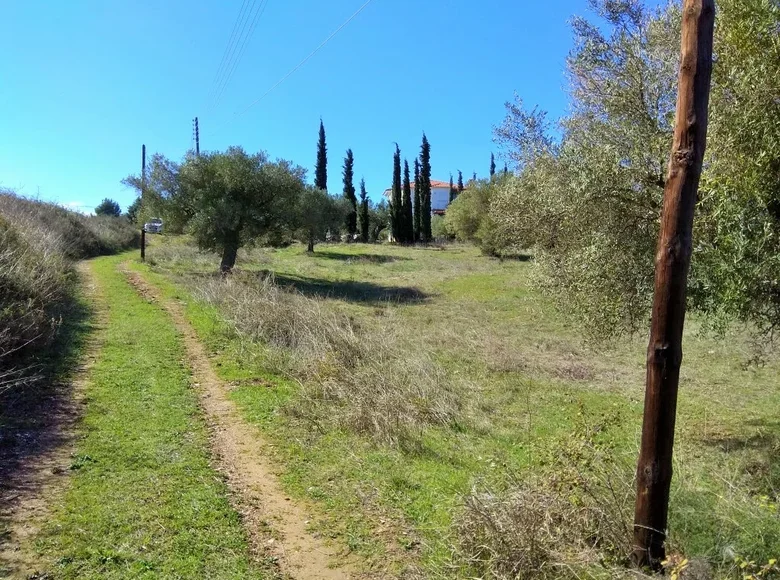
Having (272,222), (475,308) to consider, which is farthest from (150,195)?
(475,308)

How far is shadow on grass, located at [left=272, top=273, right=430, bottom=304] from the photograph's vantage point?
24.2 m

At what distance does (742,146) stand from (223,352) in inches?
379

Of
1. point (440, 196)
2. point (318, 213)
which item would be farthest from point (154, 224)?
point (440, 196)

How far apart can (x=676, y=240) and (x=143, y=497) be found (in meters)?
4.92

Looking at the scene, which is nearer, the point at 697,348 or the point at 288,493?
the point at 288,493

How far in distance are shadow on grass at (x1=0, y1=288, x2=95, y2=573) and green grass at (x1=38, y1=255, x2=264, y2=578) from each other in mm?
287

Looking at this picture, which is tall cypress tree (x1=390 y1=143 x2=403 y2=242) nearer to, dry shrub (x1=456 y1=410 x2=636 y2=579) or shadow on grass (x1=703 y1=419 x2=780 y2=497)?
shadow on grass (x1=703 y1=419 x2=780 y2=497)

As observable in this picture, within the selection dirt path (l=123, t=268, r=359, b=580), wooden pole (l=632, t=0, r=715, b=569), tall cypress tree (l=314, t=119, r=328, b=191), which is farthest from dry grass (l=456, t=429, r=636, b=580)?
tall cypress tree (l=314, t=119, r=328, b=191)

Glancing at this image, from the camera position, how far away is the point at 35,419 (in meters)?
6.91

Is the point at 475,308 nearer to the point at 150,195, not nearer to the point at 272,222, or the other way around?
the point at 272,222

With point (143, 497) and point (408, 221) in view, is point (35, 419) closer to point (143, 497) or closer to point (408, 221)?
point (143, 497)

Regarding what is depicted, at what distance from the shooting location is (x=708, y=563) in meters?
3.39

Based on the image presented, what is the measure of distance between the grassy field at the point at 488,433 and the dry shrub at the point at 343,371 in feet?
0.14

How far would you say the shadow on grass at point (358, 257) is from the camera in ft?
146
